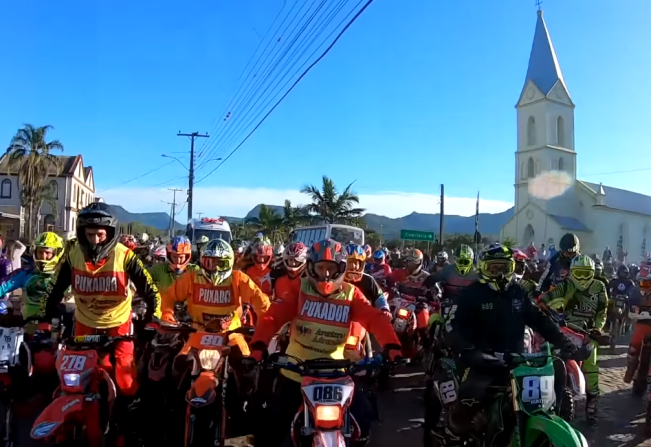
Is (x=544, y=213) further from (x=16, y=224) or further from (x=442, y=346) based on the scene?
(x=442, y=346)

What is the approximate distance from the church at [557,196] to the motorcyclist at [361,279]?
52308 millimetres

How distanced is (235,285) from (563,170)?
199ft

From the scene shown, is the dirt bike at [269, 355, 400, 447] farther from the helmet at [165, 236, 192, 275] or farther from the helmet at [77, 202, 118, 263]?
the helmet at [165, 236, 192, 275]

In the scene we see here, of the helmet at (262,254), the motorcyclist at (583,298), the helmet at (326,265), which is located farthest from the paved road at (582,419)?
the helmet at (262,254)

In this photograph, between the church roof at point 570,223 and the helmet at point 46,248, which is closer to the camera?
the helmet at point 46,248

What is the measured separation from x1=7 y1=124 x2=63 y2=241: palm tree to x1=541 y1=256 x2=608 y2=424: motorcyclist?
1707 inches

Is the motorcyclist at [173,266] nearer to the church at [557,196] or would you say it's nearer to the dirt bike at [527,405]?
the dirt bike at [527,405]

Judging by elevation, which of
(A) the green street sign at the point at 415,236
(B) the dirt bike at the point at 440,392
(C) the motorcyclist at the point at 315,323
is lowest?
(B) the dirt bike at the point at 440,392

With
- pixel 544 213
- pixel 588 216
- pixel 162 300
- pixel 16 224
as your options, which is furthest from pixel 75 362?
pixel 588 216

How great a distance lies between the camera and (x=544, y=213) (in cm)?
5684

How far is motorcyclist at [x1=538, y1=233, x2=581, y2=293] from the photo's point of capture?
879cm

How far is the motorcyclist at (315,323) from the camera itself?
4.93 m

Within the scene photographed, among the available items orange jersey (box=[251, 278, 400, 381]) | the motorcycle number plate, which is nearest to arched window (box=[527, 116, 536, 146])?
orange jersey (box=[251, 278, 400, 381])

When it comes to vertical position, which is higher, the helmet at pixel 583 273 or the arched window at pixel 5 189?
the arched window at pixel 5 189
